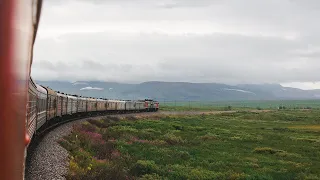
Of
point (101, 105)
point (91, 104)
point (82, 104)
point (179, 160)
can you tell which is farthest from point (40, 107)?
point (101, 105)

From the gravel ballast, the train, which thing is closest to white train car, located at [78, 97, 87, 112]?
the train

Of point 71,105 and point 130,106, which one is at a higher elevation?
point 71,105

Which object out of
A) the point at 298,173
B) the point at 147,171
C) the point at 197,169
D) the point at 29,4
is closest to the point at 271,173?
the point at 298,173

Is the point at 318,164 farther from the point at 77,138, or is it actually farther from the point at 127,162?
the point at 77,138

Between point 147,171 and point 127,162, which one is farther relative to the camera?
point 127,162

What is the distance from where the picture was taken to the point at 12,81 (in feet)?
7.14

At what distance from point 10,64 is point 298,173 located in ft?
69.5

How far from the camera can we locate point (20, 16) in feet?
7.47

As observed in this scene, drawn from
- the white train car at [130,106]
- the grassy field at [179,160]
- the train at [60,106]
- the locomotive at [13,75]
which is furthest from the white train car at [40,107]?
the white train car at [130,106]

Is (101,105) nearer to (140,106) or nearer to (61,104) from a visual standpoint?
(61,104)

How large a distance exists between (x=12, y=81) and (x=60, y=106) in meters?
31.0

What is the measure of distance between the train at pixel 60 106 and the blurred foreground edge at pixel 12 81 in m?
6.57

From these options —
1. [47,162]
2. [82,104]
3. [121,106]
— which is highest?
[82,104]

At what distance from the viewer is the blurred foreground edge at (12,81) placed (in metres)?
2.13
